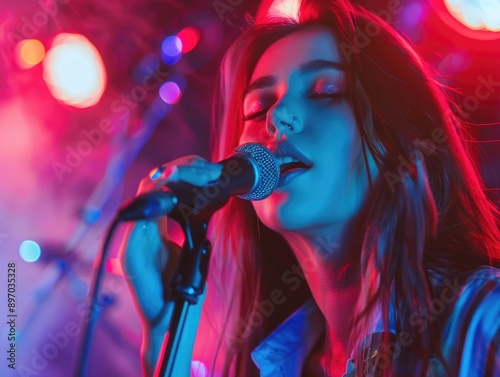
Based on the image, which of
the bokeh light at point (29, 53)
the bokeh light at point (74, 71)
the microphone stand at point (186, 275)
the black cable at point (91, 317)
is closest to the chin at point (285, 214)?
the microphone stand at point (186, 275)

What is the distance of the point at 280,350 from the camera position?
58.8 inches

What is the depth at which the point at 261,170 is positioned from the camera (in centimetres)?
99

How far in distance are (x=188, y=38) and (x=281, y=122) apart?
2.07 feet

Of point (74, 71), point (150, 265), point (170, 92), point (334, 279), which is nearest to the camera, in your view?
point (150, 265)

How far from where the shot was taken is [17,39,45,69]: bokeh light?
1.96 metres

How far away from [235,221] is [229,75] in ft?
1.46

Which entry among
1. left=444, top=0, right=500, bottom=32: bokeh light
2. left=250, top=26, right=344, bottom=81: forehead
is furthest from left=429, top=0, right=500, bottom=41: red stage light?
left=250, top=26, right=344, bottom=81: forehead

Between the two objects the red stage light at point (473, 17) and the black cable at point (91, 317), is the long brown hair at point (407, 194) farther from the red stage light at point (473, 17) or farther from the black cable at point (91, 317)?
the black cable at point (91, 317)

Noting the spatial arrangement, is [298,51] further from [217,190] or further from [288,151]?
[217,190]

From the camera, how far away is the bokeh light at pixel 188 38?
183cm

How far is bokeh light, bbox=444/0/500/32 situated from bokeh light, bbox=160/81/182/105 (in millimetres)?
865

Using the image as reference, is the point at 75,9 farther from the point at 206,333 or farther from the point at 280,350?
the point at 280,350

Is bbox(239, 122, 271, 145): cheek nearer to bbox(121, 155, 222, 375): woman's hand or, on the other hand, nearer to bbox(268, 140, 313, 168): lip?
bbox(268, 140, 313, 168): lip

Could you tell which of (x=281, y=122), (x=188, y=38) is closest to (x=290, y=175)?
(x=281, y=122)
